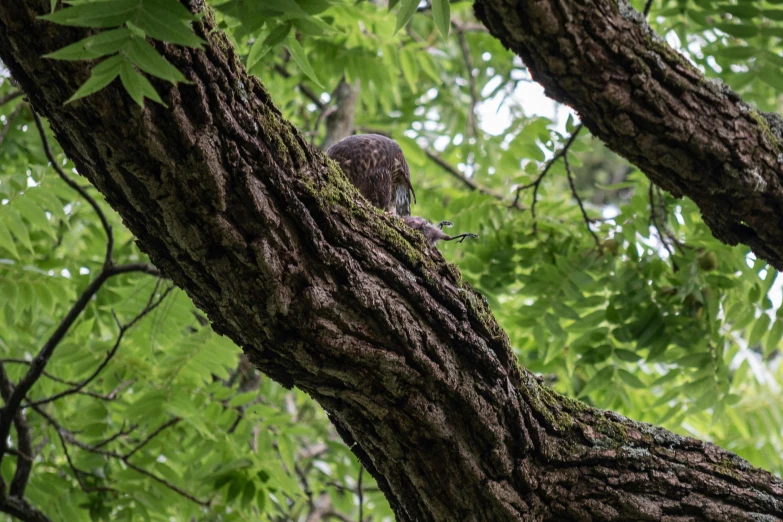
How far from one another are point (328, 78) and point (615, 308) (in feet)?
9.82

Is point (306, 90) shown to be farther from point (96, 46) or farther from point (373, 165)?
point (96, 46)

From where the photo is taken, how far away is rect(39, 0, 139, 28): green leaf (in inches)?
63.6

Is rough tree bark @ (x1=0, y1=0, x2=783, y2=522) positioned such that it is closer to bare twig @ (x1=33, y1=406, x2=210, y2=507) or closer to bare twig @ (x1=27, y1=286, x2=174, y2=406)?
bare twig @ (x1=27, y1=286, x2=174, y2=406)

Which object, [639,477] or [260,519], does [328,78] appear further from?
[639,477]

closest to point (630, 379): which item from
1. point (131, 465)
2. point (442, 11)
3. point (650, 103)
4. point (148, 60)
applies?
point (650, 103)

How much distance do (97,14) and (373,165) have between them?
6.58ft

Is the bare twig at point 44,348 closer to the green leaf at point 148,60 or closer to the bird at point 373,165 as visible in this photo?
the bird at point 373,165

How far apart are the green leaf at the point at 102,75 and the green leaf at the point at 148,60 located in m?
0.03

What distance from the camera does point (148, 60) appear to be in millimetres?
1719

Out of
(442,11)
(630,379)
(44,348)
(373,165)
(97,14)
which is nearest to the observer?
(97,14)

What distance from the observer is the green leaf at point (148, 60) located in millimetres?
1699

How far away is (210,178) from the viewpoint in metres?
2.00

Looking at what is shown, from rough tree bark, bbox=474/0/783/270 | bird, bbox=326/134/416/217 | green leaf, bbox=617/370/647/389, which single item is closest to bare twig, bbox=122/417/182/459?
bird, bbox=326/134/416/217

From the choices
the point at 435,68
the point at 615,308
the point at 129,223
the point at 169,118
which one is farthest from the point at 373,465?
the point at 435,68
